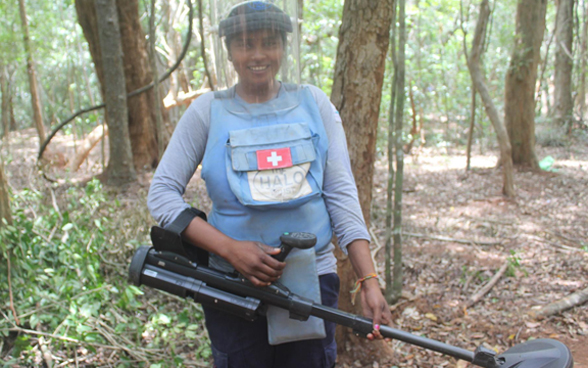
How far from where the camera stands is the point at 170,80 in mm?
10703

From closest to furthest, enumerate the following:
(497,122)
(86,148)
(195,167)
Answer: (195,167) < (497,122) < (86,148)

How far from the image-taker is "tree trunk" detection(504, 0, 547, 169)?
864 cm

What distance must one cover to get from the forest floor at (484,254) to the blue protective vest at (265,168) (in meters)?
2.05

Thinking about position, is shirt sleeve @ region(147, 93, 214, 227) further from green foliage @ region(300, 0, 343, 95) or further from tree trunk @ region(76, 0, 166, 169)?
green foliage @ region(300, 0, 343, 95)

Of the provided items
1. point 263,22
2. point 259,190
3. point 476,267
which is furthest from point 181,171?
point 476,267

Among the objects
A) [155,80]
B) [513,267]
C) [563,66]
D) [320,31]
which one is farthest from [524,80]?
[155,80]

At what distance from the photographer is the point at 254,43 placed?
1.70 metres

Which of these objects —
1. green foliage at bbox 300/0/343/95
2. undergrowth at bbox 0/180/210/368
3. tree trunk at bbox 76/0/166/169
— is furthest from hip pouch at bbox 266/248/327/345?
green foliage at bbox 300/0/343/95

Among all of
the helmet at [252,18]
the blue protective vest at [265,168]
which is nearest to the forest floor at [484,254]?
the blue protective vest at [265,168]

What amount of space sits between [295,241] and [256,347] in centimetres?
46

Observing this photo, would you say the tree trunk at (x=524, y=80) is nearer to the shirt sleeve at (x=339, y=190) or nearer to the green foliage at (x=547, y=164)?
the green foliage at (x=547, y=164)

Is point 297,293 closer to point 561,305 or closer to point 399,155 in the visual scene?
point 399,155

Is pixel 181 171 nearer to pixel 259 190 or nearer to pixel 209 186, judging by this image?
pixel 209 186

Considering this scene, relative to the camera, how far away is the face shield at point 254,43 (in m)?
1.68
